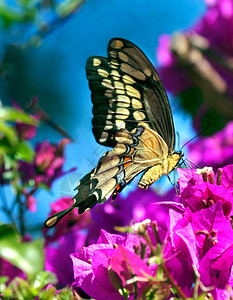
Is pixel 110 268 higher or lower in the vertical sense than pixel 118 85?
lower

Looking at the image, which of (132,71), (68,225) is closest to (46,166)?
(68,225)

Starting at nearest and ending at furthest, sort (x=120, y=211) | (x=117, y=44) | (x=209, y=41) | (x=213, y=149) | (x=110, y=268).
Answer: (x=110, y=268) → (x=117, y=44) → (x=120, y=211) → (x=213, y=149) → (x=209, y=41)

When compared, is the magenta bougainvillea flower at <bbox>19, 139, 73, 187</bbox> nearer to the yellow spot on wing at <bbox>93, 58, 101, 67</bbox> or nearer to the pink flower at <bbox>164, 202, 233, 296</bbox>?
the yellow spot on wing at <bbox>93, 58, 101, 67</bbox>

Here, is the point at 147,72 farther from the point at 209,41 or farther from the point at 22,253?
the point at 209,41

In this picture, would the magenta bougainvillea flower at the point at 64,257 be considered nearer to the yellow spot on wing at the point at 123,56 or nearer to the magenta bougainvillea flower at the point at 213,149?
the yellow spot on wing at the point at 123,56

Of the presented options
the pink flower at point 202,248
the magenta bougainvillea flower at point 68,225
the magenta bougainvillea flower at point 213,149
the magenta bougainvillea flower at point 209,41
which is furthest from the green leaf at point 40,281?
the magenta bougainvillea flower at point 209,41

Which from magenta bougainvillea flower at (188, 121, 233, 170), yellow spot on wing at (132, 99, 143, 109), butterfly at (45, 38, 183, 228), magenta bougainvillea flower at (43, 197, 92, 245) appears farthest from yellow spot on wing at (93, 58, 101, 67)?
magenta bougainvillea flower at (188, 121, 233, 170)

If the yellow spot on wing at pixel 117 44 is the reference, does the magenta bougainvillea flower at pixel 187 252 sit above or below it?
below

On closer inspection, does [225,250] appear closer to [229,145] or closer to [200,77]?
[229,145]
